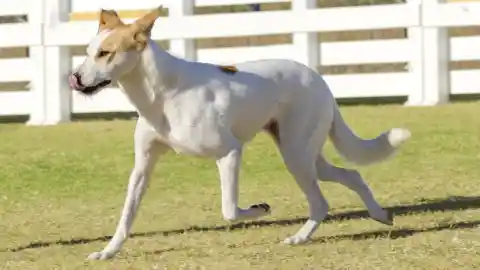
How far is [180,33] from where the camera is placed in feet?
41.5

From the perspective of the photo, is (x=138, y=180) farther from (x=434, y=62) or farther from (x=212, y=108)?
(x=434, y=62)

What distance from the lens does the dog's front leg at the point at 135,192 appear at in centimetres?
581

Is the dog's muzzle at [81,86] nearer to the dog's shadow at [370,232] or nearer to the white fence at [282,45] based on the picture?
the dog's shadow at [370,232]

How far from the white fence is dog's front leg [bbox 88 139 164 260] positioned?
6.32 metres

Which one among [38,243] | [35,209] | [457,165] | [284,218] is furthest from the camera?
[457,165]

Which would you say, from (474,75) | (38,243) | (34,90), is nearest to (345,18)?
(474,75)

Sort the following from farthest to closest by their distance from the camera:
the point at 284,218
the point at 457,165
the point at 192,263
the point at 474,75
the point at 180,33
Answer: the point at 180,33, the point at 474,75, the point at 457,165, the point at 284,218, the point at 192,263

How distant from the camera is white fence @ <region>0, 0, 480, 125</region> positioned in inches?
464

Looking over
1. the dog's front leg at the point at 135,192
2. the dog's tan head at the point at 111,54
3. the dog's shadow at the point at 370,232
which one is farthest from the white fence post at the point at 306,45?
the dog's tan head at the point at 111,54

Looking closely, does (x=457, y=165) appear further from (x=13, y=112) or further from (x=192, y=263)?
(x=13, y=112)

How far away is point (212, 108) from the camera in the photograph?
5.67m

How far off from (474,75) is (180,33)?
127 inches

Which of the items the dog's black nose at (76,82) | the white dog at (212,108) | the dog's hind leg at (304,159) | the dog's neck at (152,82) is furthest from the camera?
the dog's hind leg at (304,159)

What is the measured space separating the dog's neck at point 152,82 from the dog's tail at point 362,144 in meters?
1.21
